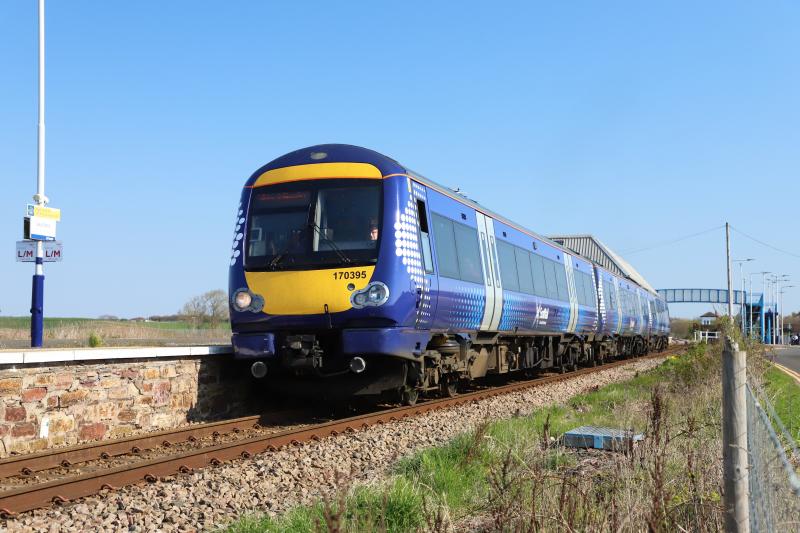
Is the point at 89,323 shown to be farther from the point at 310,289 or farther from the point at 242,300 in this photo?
the point at 310,289

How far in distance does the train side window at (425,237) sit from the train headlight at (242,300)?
228 centimetres

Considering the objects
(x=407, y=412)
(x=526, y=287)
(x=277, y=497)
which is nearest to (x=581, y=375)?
(x=526, y=287)

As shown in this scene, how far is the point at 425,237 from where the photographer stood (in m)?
10.5

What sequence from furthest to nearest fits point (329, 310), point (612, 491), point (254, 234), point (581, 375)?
point (581, 375) → point (254, 234) → point (329, 310) → point (612, 491)

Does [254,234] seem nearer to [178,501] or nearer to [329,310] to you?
[329,310]

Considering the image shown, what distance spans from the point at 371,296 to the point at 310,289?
2.57 ft

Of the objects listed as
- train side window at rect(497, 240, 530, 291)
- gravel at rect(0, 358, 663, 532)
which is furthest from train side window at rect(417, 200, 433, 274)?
train side window at rect(497, 240, 530, 291)

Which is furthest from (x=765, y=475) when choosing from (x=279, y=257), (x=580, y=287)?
(x=580, y=287)

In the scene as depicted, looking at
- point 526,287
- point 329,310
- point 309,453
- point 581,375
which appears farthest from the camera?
point 581,375

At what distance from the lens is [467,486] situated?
5.79 m

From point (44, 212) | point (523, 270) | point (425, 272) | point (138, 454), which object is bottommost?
point (138, 454)

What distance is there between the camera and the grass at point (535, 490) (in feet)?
13.3

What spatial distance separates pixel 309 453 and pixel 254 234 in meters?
3.75

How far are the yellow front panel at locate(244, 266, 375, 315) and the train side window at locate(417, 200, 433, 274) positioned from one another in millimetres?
1047
